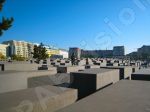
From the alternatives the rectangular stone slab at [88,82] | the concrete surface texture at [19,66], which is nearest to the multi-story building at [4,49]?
the concrete surface texture at [19,66]

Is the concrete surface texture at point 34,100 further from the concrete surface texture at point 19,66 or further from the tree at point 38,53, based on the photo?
the tree at point 38,53

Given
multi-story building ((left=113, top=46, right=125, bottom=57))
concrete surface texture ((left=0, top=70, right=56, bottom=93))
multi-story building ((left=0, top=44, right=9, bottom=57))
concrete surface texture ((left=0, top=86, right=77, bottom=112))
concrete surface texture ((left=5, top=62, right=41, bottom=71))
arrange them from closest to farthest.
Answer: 1. concrete surface texture ((left=0, top=86, right=77, bottom=112))
2. concrete surface texture ((left=0, top=70, right=56, bottom=93))
3. concrete surface texture ((left=5, top=62, right=41, bottom=71))
4. multi-story building ((left=0, top=44, right=9, bottom=57))
5. multi-story building ((left=113, top=46, right=125, bottom=57))

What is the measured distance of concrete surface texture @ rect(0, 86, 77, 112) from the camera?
293 inches

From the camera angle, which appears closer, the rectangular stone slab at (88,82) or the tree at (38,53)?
the rectangular stone slab at (88,82)

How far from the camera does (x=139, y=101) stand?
7633mm

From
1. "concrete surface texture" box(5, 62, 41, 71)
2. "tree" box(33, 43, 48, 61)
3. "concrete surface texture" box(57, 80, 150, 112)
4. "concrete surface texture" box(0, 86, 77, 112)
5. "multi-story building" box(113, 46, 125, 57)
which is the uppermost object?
"multi-story building" box(113, 46, 125, 57)

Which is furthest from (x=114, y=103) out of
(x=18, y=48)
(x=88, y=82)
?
(x=18, y=48)

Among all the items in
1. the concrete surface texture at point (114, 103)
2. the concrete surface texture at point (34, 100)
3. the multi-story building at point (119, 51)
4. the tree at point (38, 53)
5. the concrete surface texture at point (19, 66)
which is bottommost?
the concrete surface texture at point (34, 100)

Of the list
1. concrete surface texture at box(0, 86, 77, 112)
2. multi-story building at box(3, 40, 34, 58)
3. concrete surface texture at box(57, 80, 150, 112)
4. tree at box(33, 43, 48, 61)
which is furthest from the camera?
multi-story building at box(3, 40, 34, 58)

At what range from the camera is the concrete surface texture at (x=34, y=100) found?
744 cm

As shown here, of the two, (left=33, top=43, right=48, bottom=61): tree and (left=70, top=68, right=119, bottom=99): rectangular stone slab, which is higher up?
(left=33, top=43, right=48, bottom=61): tree

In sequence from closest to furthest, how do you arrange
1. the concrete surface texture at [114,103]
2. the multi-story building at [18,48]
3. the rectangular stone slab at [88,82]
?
1. the concrete surface texture at [114,103]
2. the rectangular stone slab at [88,82]
3. the multi-story building at [18,48]

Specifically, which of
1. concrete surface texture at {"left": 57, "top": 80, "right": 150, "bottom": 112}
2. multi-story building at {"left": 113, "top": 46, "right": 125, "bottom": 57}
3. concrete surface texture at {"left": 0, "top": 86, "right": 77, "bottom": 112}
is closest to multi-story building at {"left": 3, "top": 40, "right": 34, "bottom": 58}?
multi-story building at {"left": 113, "top": 46, "right": 125, "bottom": 57}

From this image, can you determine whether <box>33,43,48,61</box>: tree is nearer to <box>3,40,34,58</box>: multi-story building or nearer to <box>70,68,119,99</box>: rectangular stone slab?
<box>70,68,119,99</box>: rectangular stone slab
